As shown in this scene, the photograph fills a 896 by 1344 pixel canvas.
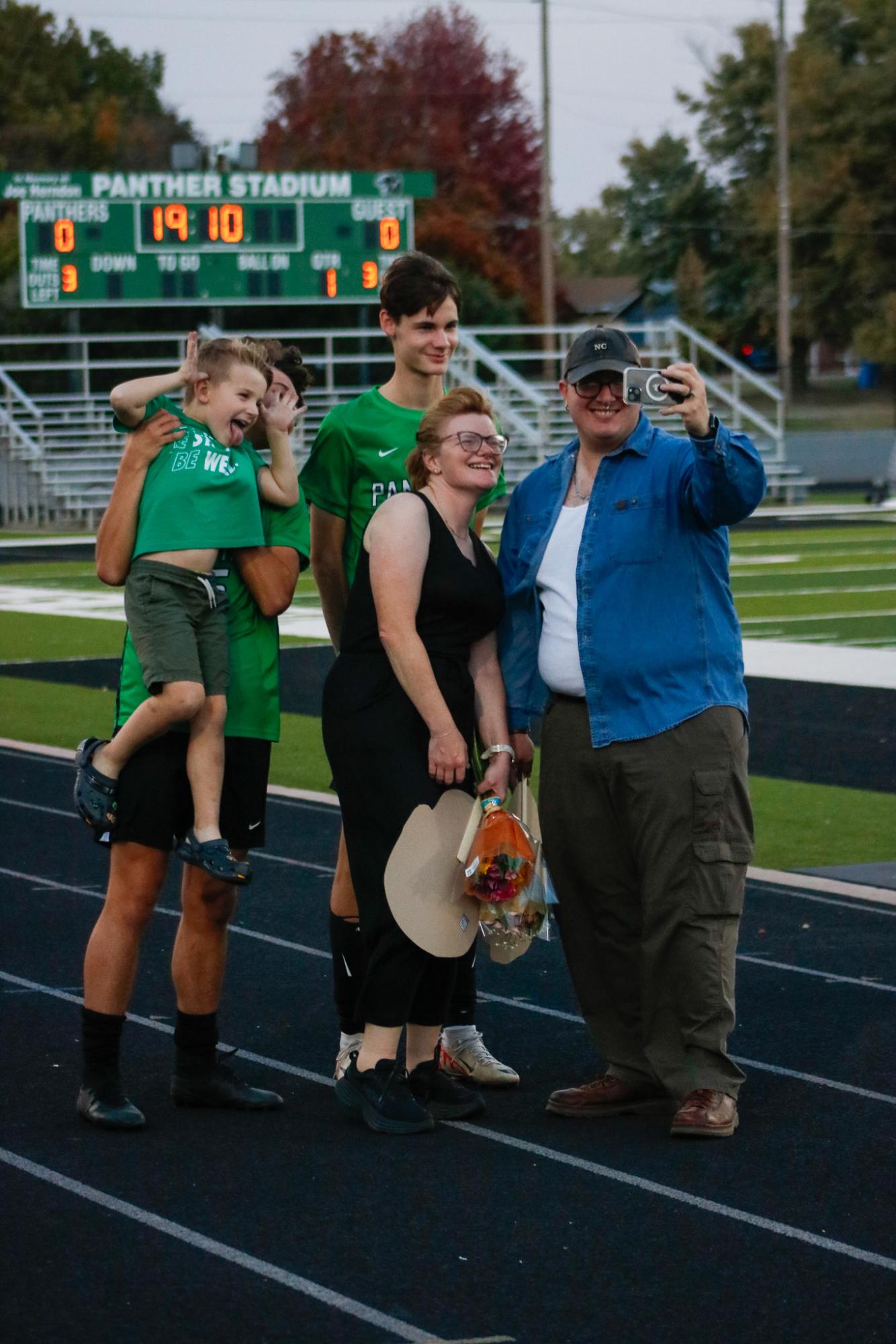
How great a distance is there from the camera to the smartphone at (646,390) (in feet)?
16.1

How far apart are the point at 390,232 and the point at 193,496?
110ft

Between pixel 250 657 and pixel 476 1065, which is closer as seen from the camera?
pixel 250 657

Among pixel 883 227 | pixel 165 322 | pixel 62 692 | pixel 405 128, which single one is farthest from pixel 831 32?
pixel 62 692

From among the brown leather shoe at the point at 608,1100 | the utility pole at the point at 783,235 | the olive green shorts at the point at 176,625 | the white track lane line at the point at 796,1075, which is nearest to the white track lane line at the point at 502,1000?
the white track lane line at the point at 796,1075

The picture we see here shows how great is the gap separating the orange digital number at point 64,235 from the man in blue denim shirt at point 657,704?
107 ft

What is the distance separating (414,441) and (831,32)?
209 feet

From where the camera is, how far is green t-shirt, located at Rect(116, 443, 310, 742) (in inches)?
203

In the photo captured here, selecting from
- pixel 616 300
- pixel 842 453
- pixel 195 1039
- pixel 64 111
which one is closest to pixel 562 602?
pixel 195 1039

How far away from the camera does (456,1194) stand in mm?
4664

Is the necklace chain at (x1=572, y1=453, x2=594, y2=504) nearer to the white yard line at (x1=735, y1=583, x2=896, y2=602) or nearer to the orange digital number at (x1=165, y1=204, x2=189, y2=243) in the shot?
the white yard line at (x1=735, y1=583, x2=896, y2=602)

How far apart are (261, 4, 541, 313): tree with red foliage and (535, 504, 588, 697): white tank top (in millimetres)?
58888

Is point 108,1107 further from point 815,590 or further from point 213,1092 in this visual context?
point 815,590

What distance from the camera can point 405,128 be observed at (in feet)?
214

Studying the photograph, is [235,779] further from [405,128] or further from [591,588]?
[405,128]
